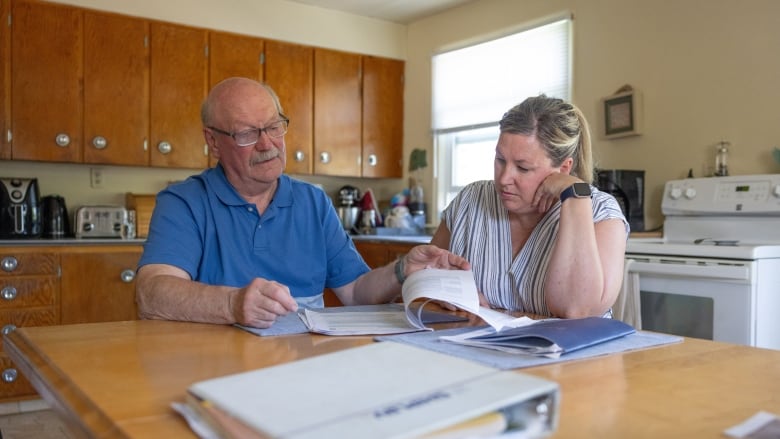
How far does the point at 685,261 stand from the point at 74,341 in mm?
2166

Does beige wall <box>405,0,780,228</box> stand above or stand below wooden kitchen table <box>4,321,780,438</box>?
above

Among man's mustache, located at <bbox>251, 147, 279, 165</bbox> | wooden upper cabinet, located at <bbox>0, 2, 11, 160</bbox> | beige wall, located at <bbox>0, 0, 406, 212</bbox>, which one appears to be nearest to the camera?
man's mustache, located at <bbox>251, 147, 279, 165</bbox>

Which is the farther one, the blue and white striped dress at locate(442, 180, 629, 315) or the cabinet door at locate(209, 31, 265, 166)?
the cabinet door at locate(209, 31, 265, 166)

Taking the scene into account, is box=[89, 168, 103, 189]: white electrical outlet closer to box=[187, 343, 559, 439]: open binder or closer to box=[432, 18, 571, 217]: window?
box=[432, 18, 571, 217]: window

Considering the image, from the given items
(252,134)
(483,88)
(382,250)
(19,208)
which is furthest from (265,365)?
(483,88)

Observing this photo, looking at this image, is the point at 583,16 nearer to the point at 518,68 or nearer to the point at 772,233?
the point at 518,68

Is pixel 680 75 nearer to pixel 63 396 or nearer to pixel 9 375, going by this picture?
pixel 63 396

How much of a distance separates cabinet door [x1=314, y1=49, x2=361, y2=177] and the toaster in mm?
1271

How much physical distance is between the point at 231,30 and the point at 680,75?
2.61 m

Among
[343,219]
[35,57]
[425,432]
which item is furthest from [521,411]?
[343,219]

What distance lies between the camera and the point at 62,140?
3682 millimetres

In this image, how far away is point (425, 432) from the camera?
1.72 feet

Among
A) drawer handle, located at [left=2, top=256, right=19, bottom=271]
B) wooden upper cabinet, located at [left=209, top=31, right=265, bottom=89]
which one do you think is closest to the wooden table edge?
drawer handle, located at [left=2, top=256, right=19, bottom=271]

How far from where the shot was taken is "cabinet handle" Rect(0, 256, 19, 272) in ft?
10.7
